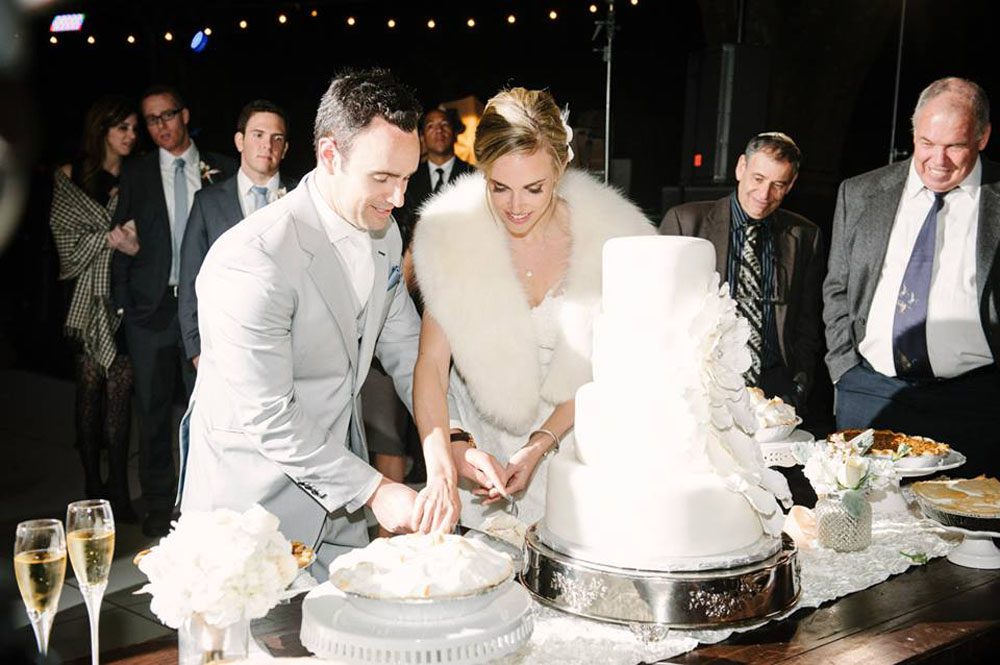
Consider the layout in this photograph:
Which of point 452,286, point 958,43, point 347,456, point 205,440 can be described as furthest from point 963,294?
point 958,43

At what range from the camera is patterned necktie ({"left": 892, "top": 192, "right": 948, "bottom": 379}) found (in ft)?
11.1

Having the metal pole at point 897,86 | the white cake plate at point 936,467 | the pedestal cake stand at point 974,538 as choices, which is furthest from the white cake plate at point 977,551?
the metal pole at point 897,86

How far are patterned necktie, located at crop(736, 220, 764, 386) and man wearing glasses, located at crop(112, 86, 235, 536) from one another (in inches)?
99.7

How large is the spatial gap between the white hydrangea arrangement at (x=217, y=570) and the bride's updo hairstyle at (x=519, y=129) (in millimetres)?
1382

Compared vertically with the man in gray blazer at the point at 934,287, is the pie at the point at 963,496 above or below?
below

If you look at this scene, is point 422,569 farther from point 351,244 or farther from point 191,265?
point 191,265

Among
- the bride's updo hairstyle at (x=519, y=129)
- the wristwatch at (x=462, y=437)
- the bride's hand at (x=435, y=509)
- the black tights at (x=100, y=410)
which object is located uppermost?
the bride's updo hairstyle at (x=519, y=129)

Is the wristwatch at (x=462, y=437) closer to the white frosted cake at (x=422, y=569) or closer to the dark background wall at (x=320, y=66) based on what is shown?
the white frosted cake at (x=422, y=569)

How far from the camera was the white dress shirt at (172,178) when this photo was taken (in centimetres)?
507

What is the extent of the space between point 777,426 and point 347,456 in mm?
1416

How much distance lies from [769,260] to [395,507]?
284 centimetres

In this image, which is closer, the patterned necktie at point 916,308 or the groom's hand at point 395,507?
the groom's hand at point 395,507

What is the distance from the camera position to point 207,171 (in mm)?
5105

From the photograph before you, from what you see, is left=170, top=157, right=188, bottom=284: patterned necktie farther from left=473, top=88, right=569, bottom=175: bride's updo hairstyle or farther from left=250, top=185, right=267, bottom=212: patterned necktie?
left=473, top=88, right=569, bottom=175: bride's updo hairstyle
